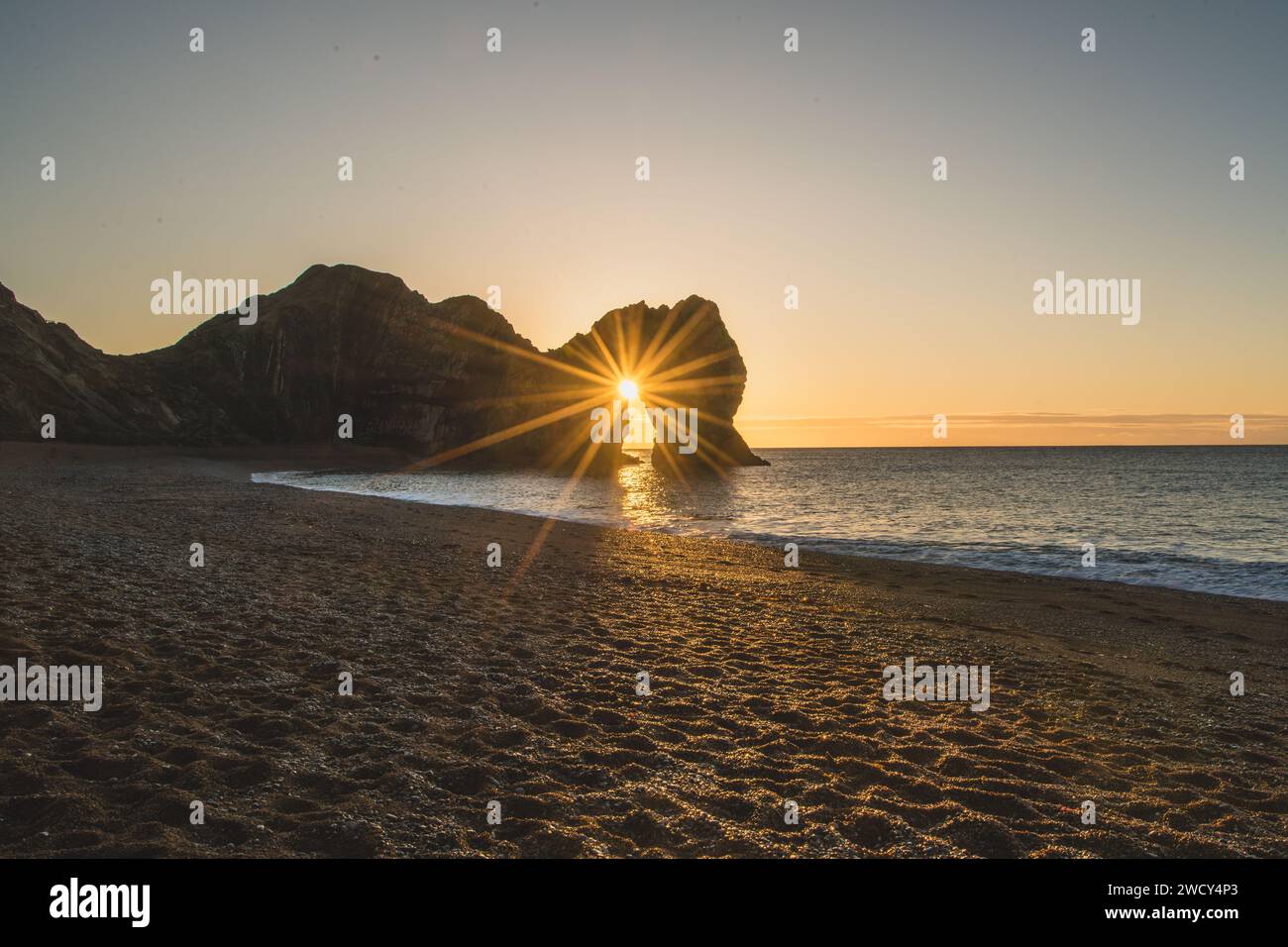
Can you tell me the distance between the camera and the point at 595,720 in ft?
23.2

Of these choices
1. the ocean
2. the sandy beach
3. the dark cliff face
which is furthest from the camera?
the dark cliff face

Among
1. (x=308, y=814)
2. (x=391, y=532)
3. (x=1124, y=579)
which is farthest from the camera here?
(x=391, y=532)

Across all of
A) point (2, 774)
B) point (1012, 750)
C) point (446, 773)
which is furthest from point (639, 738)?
point (2, 774)

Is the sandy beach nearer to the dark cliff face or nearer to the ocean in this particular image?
the ocean

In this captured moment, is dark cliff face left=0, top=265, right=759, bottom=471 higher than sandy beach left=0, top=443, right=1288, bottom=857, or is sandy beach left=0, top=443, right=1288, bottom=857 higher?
dark cliff face left=0, top=265, right=759, bottom=471

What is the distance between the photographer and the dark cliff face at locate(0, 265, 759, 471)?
10144 cm

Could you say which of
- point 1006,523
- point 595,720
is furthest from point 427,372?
point 595,720

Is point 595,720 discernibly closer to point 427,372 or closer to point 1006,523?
point 1006,523

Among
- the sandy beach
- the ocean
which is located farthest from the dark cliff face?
the sandy beach

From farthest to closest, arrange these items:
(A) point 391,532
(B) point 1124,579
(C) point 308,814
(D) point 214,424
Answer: (D) point 214,424 → (A) point 391,532 → (B) point 1124,579 → (C) point 308,814

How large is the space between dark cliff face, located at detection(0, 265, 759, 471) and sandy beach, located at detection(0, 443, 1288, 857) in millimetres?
93674
